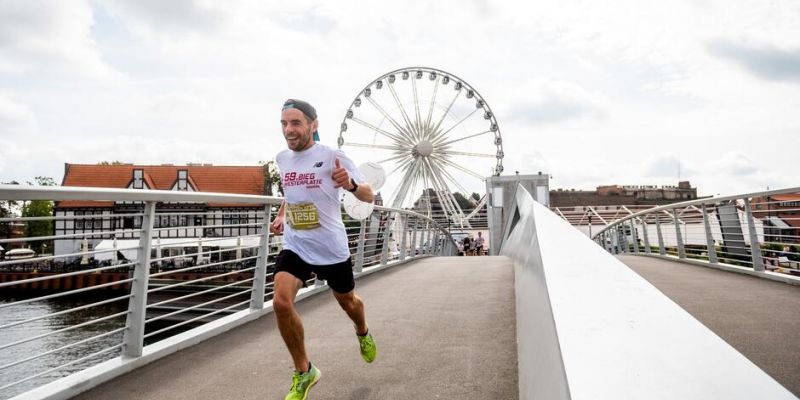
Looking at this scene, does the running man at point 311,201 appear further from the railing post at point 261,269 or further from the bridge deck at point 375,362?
the railing post at point 261,269

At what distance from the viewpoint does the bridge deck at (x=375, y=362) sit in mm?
3279

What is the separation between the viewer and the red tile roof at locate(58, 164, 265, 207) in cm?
5606

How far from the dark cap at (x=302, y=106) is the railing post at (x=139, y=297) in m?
1.31

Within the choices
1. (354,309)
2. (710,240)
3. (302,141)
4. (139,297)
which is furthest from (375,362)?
(710,240)

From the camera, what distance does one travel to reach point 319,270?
11.5 feet

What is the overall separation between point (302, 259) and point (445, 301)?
2.99 m

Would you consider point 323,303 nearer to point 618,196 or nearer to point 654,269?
point 654,269

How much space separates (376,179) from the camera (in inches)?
279

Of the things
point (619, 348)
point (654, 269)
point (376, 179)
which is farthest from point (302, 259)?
point (654, 269)

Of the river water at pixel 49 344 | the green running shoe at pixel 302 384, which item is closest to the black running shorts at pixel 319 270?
the green running shoe at pixel 302 384

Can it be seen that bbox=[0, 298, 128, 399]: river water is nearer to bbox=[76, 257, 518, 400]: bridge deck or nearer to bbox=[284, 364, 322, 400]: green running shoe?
bbox=[76, 257, 518, 400]: bridge deck

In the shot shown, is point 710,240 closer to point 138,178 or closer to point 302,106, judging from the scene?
point 302,106

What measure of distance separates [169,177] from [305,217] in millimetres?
59031

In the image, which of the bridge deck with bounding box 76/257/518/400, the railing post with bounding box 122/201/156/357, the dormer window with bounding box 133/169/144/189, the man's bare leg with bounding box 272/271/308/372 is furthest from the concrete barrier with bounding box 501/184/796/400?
the dormer window with bounding box 133/169/144/189
